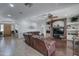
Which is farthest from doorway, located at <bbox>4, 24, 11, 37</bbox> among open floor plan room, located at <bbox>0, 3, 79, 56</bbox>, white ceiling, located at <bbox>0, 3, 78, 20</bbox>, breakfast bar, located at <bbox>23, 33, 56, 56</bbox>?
breakfast bar, located at <bbox>23, 33, 56, 56</bbox>

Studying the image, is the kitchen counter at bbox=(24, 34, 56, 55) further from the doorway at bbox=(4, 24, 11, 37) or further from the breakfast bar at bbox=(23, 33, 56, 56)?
the doorway at bbox=(4, 24, 11, 37)

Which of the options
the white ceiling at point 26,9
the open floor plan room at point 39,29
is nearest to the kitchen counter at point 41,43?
the open floor plan room at point 39,29

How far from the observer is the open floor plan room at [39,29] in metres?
2.91

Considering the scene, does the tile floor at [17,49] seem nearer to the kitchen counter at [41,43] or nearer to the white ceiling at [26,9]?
the kitchen counter at [41,43]

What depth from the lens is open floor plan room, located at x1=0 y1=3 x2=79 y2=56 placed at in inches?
115

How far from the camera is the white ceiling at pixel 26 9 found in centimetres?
292

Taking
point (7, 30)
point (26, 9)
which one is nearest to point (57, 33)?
point (26, 9)

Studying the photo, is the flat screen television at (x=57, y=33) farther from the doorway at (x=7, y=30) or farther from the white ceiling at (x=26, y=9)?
the doorway at (x=7, y=30)

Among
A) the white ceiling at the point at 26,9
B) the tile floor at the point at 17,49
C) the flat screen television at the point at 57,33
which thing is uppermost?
the white ceiling at the point at 26,9

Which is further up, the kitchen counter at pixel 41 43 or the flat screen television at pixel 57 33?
the flat screen television at pixel 57 33

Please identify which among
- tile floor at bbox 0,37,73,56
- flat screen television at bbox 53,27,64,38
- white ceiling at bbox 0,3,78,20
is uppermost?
white ceiling at bbox 0,3,78,20

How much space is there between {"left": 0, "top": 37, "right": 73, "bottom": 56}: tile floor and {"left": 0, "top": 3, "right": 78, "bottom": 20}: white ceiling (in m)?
0.51

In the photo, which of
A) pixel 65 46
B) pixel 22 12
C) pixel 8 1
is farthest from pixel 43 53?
pixel 8 1

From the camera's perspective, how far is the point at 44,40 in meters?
2.99
